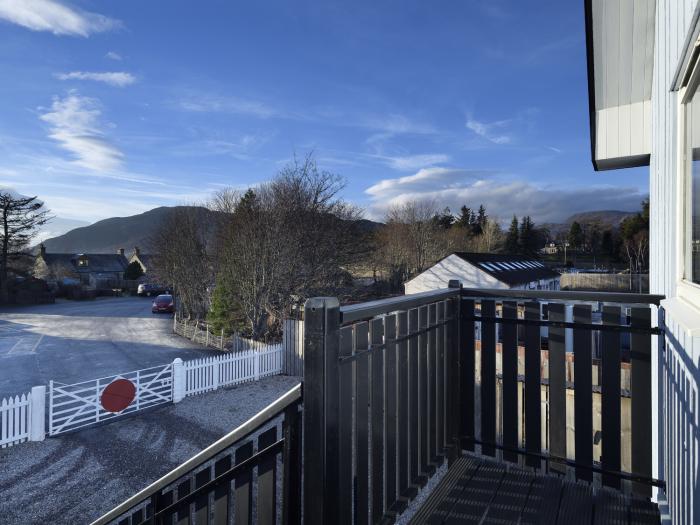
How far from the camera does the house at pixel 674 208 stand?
49.3 inches

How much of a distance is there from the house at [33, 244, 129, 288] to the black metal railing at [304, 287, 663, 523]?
4695 centimetres

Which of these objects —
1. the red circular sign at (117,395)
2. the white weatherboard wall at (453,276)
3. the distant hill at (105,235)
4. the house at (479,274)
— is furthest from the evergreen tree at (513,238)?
the distant hill at (105,235)

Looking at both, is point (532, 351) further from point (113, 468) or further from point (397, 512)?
point (113, 468)

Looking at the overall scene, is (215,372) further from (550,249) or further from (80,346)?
(550,249)

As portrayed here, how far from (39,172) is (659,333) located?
21.9 meters

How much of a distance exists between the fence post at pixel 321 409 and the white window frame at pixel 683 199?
1302 millimetres

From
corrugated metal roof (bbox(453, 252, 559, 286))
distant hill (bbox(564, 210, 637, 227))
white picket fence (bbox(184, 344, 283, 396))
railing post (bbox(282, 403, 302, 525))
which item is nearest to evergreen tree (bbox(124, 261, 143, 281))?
corrugated metal roof (bbox(453, 252, 559, 286))

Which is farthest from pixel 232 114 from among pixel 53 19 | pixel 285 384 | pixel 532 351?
Answer: pixel 532 351

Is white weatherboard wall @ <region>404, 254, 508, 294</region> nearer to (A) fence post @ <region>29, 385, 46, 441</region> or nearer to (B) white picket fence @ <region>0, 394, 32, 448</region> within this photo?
(A) fence post @ <region>29, 385, 46, 441</region>

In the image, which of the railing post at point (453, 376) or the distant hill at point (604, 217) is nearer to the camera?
the railing post at point (453, 376)

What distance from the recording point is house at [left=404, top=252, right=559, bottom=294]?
20.7m

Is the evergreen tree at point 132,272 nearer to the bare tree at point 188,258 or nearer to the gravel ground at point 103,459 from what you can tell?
the bare tree at point 188,258

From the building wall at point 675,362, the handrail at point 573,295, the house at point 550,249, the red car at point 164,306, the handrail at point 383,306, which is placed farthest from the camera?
the house at point 550,249

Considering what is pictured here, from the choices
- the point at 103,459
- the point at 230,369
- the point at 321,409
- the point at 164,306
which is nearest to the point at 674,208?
the point at 321,409
